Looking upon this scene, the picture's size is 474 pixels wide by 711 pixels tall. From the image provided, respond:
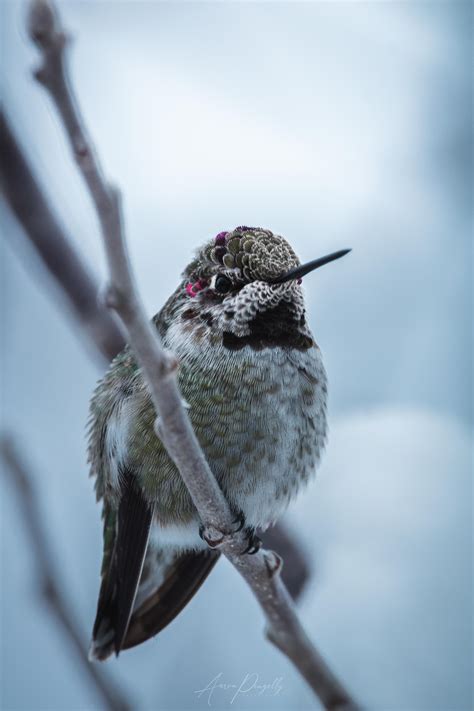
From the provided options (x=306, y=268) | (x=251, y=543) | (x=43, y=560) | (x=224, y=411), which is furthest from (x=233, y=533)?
(x=306, y=268)

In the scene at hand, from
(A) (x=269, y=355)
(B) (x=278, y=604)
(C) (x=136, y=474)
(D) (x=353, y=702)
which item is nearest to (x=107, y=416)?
(C) (x=136, y=474)

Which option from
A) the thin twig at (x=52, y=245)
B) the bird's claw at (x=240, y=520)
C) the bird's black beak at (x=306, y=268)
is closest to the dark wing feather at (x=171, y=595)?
the bird's claw at (x=240, y=520)

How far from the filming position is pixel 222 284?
222 centimetres

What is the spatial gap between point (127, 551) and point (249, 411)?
57 centimetres

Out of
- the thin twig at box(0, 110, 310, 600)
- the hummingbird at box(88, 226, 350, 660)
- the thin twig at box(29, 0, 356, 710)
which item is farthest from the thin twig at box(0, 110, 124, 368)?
the thin twig at box(29, 0, 356, 710)

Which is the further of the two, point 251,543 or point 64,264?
point 64,264

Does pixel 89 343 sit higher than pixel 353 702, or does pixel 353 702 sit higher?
pixel 89 343

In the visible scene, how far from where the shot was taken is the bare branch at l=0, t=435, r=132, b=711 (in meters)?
2.05

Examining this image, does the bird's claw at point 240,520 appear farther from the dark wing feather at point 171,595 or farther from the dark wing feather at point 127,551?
the dark wing feather at point 171,595

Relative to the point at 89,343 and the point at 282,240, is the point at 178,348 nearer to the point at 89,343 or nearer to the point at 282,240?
the point at 282,240

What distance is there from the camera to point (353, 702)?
1955mm

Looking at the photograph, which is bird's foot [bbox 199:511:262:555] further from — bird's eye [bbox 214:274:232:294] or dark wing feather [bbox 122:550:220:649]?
bird's eye [bbox 214:274:232:294]

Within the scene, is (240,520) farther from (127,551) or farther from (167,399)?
(167,399)

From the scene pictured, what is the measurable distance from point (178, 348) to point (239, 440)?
1.09 ft
